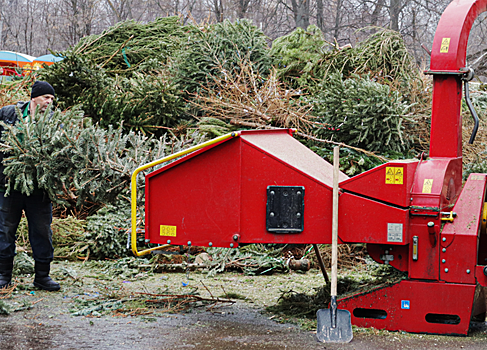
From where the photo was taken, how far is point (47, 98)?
17.3ft

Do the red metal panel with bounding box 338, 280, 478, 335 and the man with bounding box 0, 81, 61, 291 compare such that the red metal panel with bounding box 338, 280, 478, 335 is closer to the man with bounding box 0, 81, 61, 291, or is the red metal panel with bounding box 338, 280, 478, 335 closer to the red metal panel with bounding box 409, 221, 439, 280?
the red metal panel with bounding box 409, 221, 439, 280

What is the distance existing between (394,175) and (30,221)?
11.4ft

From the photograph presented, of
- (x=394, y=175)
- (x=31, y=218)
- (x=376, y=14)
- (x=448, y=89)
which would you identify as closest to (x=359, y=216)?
(x=394, y=175)

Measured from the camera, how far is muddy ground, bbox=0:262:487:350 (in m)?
3.75

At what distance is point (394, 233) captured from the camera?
12.6 ft

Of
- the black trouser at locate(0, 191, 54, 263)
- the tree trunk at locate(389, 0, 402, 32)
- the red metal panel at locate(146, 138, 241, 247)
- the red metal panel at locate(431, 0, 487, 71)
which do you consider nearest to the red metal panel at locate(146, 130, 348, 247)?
the red metal panel at locate(146, 138, 241, 247)

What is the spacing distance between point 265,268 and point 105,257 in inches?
80.4

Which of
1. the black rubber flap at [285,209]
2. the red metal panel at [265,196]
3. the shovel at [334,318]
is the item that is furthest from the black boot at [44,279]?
the shovel at [334,318]

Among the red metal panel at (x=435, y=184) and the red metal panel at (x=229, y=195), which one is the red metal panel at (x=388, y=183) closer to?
the red metal panel at (x=435, y=184)

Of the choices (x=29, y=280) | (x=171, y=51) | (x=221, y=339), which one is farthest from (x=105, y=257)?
(x=171, y=51)

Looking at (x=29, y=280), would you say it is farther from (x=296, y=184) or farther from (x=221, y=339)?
(x=296, y=184)

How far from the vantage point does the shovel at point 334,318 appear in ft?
12.4

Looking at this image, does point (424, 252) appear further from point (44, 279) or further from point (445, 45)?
point (44, 279)

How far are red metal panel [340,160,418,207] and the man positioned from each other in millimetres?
3009
